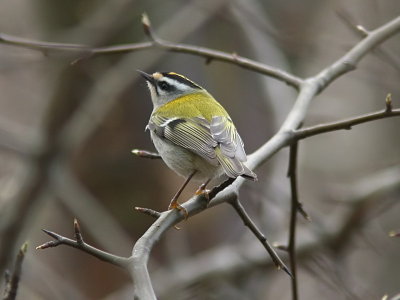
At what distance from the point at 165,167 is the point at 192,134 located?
302cm

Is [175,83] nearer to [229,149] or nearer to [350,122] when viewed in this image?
[229,149]

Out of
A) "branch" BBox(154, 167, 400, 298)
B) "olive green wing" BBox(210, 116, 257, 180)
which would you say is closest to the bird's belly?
"olive green wing" BBox(210, 116, 257, 180)

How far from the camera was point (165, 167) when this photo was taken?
6.59 m

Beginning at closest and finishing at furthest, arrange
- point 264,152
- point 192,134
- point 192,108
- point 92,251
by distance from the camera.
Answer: point 92,251 → point 264,152 → point 192,134 → point 192,108

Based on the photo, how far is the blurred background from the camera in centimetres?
502

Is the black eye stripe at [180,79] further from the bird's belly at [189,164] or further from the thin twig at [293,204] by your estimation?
the thin twig at [293,204]

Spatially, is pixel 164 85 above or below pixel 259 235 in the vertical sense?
above

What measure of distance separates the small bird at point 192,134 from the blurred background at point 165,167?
0.54 m

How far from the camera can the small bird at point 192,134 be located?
3277mm

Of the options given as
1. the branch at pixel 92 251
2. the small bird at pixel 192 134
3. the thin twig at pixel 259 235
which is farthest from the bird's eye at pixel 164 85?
the branch at pixel 92 251

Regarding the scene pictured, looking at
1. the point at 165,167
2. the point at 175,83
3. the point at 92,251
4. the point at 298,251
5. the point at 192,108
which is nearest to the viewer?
the point at 92,251

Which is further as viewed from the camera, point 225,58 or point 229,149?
point 225,58

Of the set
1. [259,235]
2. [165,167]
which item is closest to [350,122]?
[259,235]

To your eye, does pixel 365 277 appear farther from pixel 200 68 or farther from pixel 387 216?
pixel 200 68
